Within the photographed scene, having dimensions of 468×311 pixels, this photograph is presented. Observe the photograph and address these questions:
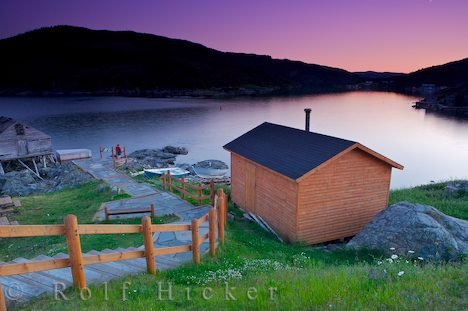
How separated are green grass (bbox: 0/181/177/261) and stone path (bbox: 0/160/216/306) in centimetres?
85

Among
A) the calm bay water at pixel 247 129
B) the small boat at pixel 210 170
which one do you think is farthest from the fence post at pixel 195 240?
the calm bay water at pixel 247 129

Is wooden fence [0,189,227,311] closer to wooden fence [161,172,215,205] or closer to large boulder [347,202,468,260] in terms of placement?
large boulder [347,202,468,260]

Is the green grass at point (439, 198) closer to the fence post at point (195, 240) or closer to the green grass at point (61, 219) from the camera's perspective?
the green grass at point (61, 219)

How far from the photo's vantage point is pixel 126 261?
7.58 m

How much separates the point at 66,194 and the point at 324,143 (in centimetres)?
1615

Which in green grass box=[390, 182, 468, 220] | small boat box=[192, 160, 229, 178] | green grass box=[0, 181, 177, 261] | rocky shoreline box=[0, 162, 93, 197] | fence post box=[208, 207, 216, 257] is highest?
fence post box=[208, 207, 216, 257]

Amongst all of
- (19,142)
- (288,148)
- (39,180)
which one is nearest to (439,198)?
(288,148)

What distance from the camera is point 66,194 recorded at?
69.2 feet

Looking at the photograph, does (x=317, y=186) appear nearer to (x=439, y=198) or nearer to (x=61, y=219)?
(x=61, y=219)

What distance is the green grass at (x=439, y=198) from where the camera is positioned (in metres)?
18.1

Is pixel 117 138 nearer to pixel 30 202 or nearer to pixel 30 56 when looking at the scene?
pixel 30 202

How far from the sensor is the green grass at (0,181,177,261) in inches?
433

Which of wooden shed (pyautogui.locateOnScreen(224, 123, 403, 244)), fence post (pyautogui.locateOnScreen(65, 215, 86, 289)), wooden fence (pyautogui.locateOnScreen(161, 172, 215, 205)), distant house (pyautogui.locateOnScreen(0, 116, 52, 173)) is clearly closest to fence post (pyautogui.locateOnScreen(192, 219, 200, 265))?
fence post (pyautogui.locateOnScreen(65, 215, 86, 289))

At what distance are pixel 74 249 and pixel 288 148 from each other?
38.9 ft
